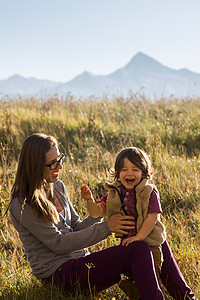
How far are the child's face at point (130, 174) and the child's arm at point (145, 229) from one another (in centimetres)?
26

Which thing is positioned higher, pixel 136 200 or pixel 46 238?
pixel 136 200

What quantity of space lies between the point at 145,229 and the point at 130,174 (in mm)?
399

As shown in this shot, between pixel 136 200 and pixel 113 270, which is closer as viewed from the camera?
pixel 113 270

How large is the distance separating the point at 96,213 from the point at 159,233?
50cm

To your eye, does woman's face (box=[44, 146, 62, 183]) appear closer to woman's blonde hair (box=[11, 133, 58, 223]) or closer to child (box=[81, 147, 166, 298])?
woman's blonde hair (box=[11, 133, 58, 223])

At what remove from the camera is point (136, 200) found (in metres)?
2.50

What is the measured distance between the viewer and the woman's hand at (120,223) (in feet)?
7.98

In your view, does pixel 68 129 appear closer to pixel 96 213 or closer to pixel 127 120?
pixel 127 120

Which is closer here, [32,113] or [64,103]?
[32,113]

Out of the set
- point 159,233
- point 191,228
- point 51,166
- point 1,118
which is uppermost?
point 1,118

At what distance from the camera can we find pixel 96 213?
2.66 meters

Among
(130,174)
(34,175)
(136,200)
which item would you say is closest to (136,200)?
(136,200)

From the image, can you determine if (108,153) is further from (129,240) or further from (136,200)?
(129,240)

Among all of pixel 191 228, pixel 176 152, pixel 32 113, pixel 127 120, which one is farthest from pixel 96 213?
pixel 32 113
